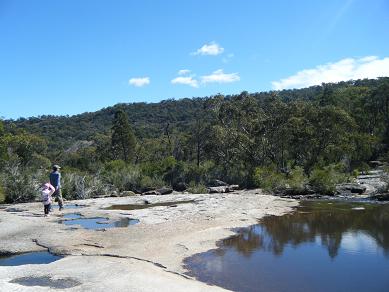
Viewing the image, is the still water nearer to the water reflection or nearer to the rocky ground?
the water reflection

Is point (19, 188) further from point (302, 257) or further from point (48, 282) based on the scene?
point (302, 257)

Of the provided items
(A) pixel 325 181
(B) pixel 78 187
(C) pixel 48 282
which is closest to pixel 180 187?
(B) pixel 78 187

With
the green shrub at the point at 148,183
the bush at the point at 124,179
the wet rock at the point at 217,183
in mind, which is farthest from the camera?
the wet rock at the point at 217,183

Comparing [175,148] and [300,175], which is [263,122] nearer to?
[300,175]

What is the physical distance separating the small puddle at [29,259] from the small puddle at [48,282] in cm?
227

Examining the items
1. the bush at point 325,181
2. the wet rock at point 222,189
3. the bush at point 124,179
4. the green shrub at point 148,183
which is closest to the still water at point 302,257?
the bush at point 325,181

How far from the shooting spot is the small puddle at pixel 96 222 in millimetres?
19138

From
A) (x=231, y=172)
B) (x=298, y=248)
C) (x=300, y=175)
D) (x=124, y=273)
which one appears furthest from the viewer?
(x=231, y=172)

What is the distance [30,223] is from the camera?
18.3 m

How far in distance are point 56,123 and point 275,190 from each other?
134m

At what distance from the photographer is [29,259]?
1340 cm

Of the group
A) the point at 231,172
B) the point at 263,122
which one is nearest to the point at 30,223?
the point at 231,172

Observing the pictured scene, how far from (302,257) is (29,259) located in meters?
8.31

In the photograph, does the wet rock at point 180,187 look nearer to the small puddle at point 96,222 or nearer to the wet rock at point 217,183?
the wet rock at point 217,183
